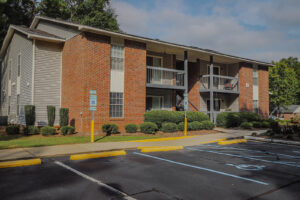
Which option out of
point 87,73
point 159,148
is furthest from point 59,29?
point 159,148

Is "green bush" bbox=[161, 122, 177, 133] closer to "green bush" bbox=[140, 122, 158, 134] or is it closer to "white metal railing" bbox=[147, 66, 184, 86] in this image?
"green bush" bbox=[140, 122, 158, 134]

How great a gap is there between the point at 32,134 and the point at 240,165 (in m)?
11.7

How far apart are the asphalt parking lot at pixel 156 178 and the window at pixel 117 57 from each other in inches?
343

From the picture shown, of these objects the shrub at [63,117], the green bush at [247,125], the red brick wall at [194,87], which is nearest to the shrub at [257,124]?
the green bush at [247,125]

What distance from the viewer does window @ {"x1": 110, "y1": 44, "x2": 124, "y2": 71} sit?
1639 cm

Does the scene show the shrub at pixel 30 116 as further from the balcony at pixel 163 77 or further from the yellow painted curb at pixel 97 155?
the yellow painted curb at pixel 97 155

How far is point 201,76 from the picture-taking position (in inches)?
907

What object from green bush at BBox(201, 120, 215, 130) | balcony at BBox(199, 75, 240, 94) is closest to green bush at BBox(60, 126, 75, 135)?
green bush at BBox(201, 120, 215, 130)

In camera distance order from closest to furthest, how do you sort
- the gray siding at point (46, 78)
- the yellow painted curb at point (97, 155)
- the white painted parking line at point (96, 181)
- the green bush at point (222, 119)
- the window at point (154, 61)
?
the white painted parking line at point (96, 181) < the yellow painted curb at point (97, 155) < the gray siding at point (46, 78) < the window at point (154, 61) < the green bush at point (222, 119)

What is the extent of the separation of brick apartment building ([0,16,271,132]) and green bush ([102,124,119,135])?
1.81 feet

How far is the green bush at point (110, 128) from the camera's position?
49.0ft

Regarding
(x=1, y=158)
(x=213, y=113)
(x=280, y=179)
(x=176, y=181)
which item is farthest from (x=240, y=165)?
Answer: (x=213, y=113)

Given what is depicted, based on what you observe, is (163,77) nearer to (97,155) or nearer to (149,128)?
(149,128)

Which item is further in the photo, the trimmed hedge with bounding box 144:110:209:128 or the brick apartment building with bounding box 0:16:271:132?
the trimmed hedge with bounding box 144:110:209:128
